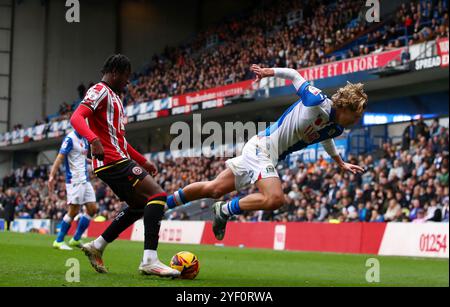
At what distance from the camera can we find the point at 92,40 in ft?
163

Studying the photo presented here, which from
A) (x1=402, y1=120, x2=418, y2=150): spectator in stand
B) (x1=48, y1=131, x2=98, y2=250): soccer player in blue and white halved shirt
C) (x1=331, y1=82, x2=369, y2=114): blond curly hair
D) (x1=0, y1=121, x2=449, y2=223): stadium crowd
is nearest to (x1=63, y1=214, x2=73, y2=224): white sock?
(x1=48, y1=131, x2=98, y2=250): soccer player in blue and white halved shirt

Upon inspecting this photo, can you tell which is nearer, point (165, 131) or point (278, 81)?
point (278, 81)

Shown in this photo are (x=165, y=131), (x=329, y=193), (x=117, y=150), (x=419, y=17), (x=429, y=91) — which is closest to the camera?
(x=117, y=150)

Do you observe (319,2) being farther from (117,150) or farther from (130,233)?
(117,150)

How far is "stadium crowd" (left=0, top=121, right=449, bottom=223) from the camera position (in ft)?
72.6

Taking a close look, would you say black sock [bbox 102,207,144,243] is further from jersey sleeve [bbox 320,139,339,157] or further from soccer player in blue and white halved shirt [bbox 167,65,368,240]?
jersey sleeve [bbox 320,139,339,157]

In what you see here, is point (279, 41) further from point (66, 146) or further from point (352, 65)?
point (66, 146)

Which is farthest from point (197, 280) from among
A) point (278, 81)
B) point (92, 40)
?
point (92, 40)

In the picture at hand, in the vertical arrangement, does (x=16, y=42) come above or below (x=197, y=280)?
above

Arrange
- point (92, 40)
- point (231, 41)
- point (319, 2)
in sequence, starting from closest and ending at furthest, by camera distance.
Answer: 1. point (319, 2)
2. point (231, 41)
3. point (92, 40)

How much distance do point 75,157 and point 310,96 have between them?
7341mm

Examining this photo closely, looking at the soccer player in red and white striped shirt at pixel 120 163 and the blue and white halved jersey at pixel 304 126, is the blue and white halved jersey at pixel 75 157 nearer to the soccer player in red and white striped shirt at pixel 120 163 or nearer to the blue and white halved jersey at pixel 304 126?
the blue and white halved jersey at pixel 304 126

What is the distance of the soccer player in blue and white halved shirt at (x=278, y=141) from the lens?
9.12 m

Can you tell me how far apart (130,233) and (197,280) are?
20.7m
